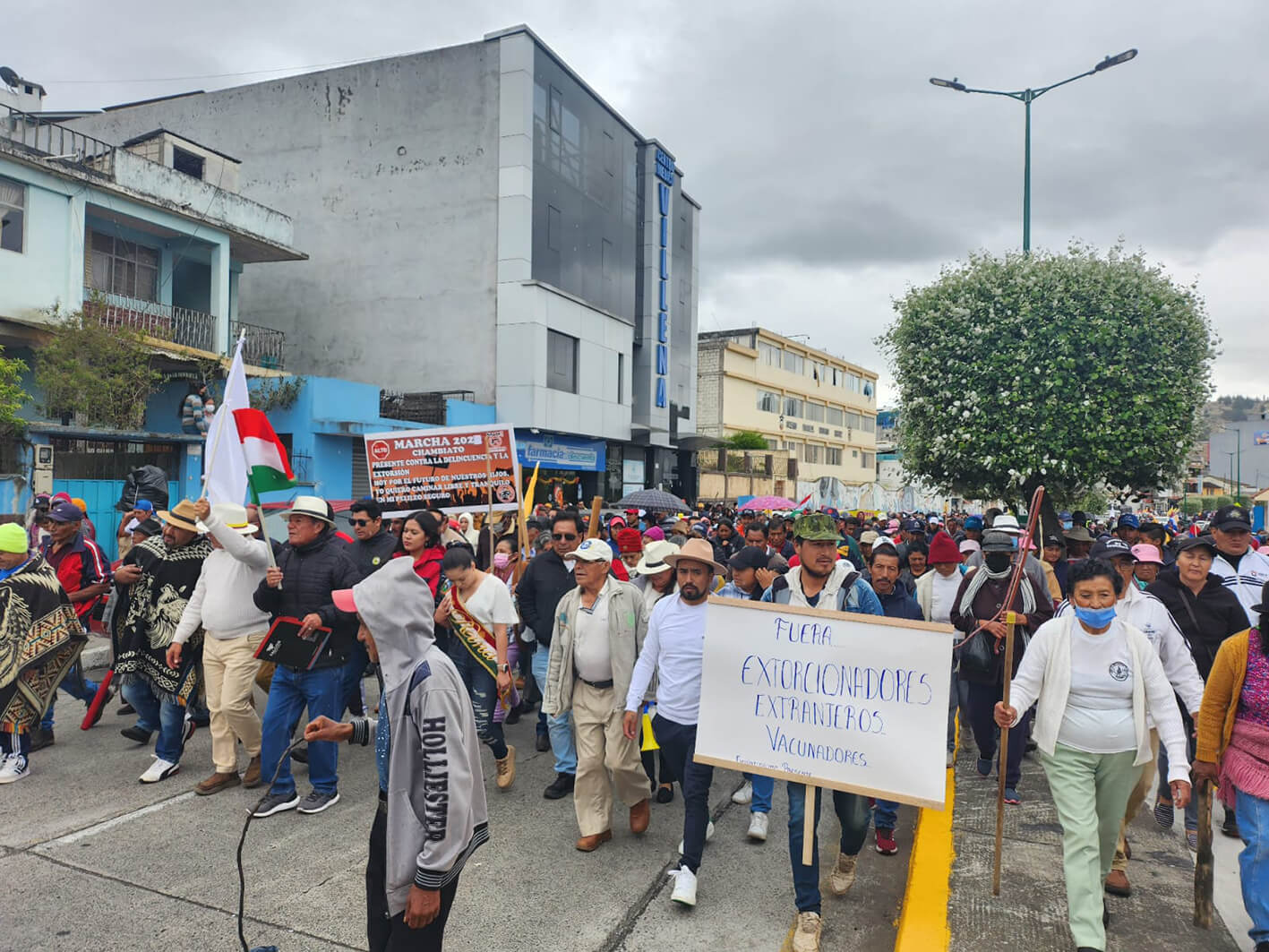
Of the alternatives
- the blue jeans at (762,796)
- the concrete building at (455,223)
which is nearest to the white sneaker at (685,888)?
the blue jeans at (762,796)

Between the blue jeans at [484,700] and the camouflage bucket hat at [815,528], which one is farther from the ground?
the camouflage bucket hat at [815,528]

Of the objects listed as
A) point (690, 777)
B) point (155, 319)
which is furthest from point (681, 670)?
point (155, 319)

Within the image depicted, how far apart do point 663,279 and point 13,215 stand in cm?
2162

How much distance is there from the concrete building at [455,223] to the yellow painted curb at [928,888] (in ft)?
69.5

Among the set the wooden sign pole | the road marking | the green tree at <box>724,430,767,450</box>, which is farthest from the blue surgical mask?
the green tree at <box>724,430,767,450</box>

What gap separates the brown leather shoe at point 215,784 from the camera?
5492mm

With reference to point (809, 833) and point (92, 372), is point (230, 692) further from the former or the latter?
point (92, 372)

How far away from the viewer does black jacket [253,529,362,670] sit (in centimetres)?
532

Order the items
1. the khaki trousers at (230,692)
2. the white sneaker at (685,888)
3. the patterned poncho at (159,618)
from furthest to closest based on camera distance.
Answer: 1. the patterned poncho at (159,618)
2. the khaki trousers at (230,692)
3. the white sneaker at (685,888)

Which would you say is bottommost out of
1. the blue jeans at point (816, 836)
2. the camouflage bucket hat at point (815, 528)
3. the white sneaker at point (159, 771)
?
the white sneaker at point (159, 771)

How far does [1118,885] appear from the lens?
4238 mm

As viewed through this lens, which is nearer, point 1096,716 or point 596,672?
point 1096,716

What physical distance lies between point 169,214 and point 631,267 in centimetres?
1641

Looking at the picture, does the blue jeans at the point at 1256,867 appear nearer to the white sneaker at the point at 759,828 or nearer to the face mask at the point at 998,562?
the white sneaker at the point at 759,828
